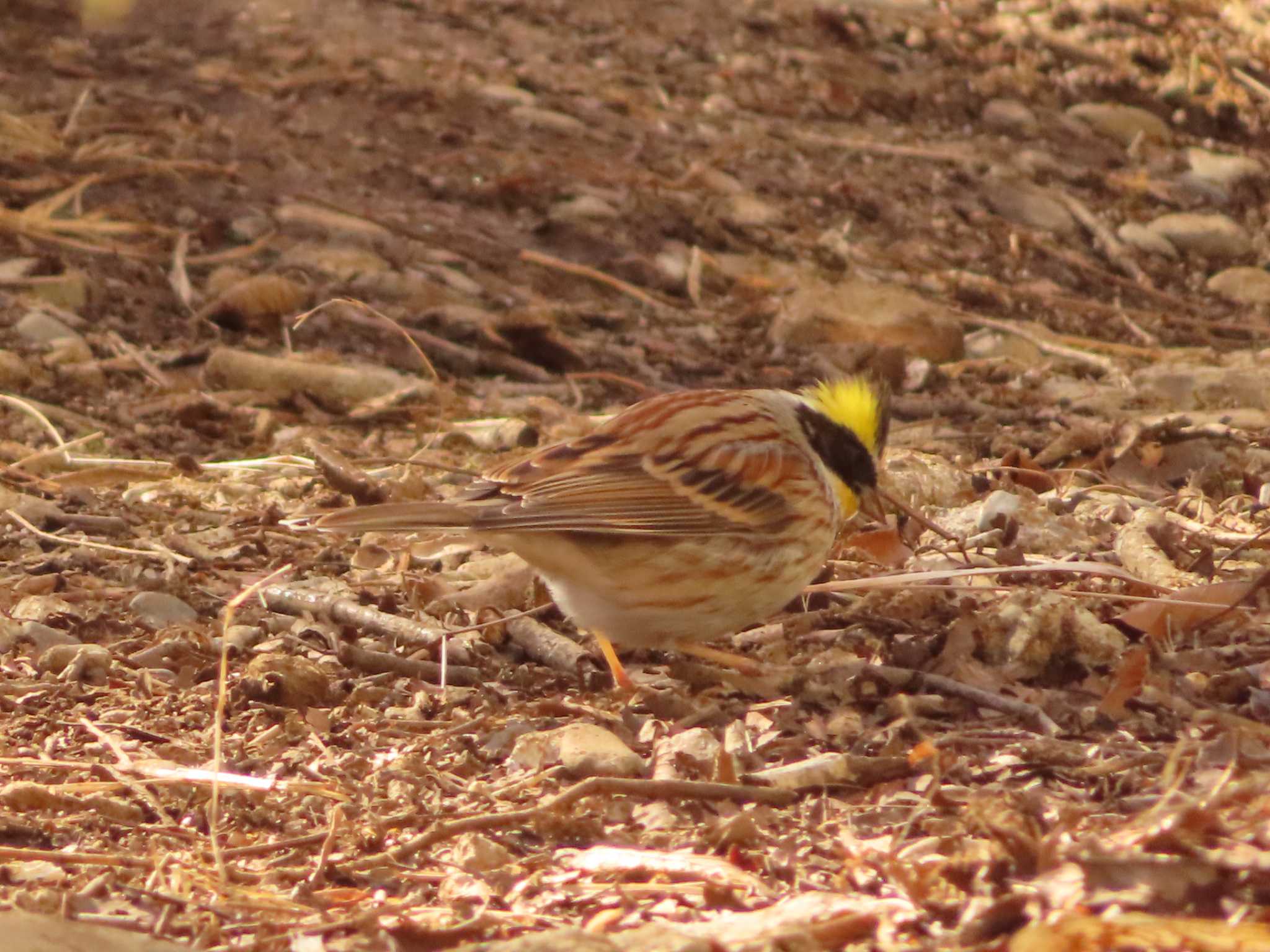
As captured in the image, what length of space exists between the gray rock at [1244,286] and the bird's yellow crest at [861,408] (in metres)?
3.67

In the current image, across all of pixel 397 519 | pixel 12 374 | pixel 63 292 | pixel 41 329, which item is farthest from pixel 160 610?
pixel 63 292

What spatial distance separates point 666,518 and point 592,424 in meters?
1.55

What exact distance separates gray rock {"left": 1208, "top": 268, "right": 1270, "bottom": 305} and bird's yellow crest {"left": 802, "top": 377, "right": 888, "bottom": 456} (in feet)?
12.1

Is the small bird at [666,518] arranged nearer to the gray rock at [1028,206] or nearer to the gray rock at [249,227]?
the gray rock at [249,227]

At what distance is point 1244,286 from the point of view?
7805mm

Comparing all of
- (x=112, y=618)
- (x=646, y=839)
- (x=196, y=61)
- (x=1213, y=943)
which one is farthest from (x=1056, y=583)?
(x=196, y=61)

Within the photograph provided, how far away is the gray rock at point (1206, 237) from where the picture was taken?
823 centimetres

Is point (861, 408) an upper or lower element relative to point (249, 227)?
upper

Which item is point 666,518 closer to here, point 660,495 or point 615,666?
point 660,495

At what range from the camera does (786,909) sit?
267 centimetres

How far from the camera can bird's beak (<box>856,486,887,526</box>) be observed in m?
4.70

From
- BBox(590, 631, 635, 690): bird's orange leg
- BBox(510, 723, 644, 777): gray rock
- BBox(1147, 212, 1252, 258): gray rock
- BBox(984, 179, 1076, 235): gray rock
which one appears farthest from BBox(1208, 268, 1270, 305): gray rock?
BBox(510, 723, 644, 777): gray rock

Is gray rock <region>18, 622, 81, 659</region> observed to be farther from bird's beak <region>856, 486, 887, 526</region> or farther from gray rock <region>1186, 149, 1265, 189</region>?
gray rock <region>1186, 149, 1265, 189</region>

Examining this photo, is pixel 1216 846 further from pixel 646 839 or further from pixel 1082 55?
pixel 1082 55
